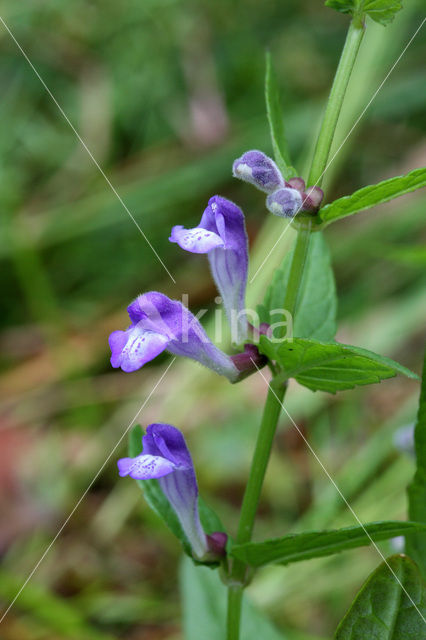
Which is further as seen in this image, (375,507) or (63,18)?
(63,18)

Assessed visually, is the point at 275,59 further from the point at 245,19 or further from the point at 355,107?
the point at 355,107

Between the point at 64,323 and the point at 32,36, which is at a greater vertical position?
the point at 32,36

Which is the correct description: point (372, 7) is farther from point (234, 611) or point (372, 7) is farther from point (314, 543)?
point (234, 611)

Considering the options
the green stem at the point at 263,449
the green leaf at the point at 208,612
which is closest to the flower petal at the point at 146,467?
the green stem at the point at 263,449

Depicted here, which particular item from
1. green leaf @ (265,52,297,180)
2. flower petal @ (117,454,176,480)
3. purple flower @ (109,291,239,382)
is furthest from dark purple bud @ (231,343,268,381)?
green leaf @ (265,52,297,180)

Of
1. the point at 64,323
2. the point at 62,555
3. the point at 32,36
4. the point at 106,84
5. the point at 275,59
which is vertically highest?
the point at 32,36

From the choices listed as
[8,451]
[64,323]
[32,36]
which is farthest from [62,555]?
[32,36]
